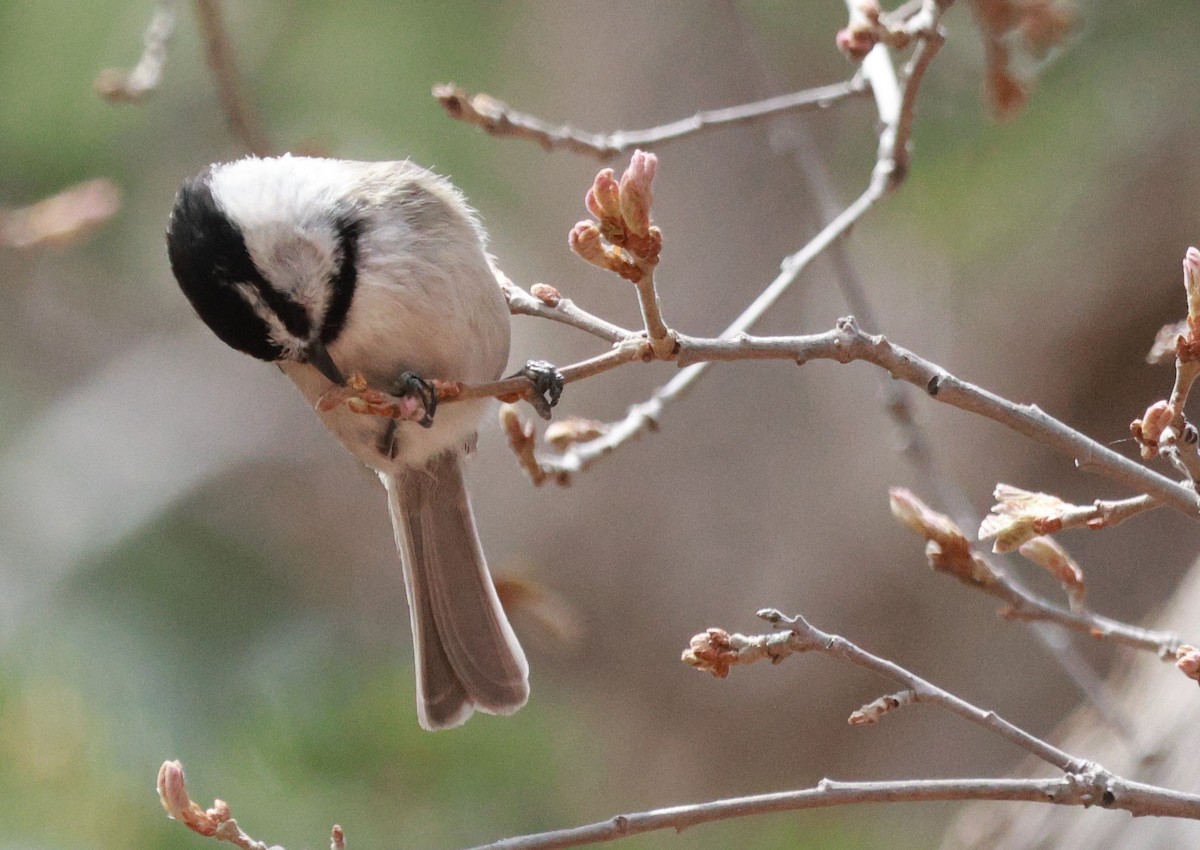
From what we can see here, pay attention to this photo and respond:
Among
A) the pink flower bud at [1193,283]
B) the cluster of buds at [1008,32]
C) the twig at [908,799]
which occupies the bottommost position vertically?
the twig at [908,799]

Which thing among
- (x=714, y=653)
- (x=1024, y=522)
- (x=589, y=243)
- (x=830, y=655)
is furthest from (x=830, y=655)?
(x=589, y=243)

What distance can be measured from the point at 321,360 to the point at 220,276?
19 cm

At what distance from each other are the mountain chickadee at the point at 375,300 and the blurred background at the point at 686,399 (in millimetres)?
1319

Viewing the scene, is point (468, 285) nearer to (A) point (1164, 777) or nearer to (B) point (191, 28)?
(A) point (1164, 777)

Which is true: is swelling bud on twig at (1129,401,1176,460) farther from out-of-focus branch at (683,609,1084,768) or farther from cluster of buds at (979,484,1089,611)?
out-of-focus branch at (683,609,1084,768)

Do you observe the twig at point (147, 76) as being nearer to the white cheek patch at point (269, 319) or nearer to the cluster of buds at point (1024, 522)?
the white cheek patch at point (269, 319)

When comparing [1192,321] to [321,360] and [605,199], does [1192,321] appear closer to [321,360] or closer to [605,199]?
[605,199]

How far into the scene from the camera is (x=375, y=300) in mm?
1957

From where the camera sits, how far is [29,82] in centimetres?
401

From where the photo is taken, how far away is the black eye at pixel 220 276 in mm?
1879

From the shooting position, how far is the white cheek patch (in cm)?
188

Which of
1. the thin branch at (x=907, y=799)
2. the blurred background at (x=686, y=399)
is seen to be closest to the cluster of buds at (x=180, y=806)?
the thin branch at (x=907, y=799)

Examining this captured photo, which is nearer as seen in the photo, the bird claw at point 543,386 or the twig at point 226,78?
the bird claw at point 543,386

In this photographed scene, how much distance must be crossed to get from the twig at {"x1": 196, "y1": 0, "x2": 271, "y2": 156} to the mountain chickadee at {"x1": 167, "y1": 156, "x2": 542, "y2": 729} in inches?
9.0
